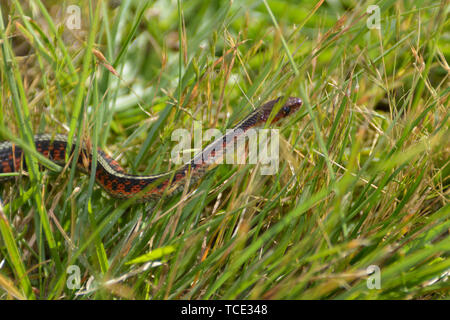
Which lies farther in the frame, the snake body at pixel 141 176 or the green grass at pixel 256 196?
the snake body at pixel 141 176

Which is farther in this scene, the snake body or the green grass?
the snake body

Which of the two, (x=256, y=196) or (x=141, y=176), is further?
(x=141, y=176)

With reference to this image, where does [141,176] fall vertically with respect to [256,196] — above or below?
above
